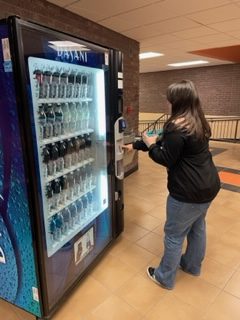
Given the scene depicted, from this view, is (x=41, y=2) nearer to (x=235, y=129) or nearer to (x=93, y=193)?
(x=93, y=193)

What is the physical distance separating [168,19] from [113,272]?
3115 mm

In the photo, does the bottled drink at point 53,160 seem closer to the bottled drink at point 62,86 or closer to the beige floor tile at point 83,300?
the bottled drink at point 62,86

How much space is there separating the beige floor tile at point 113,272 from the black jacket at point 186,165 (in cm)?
92

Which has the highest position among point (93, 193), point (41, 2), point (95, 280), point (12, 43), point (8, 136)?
point (41, 2)

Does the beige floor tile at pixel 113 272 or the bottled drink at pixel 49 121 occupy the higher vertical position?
the bottled drink at pixel 49 121

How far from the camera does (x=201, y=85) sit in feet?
29.0

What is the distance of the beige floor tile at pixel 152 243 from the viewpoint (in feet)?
8.36

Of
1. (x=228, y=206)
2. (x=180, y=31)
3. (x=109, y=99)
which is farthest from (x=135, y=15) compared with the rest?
(x=228, y=206)

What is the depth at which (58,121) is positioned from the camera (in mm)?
1765

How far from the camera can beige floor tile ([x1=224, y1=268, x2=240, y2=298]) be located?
199 cm

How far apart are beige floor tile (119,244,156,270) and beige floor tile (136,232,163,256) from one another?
57 mm

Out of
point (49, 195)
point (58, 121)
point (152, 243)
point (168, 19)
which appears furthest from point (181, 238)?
point (168, 19)

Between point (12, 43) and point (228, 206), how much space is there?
11.0 ft

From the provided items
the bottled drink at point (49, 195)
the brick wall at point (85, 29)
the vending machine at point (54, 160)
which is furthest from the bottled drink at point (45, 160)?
the brick wall at point (85, 29)
